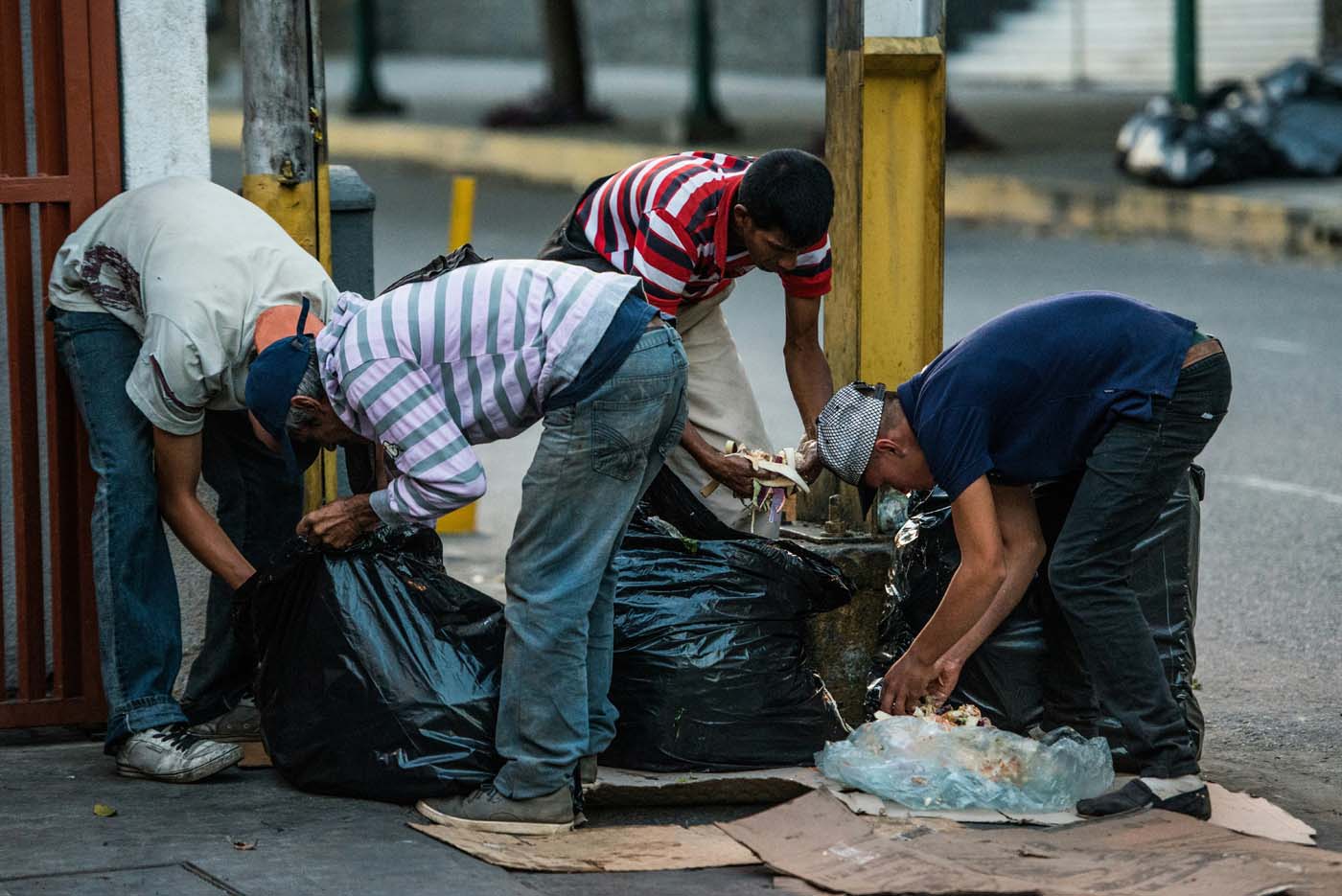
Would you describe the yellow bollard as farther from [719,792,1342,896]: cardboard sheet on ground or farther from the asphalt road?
[719,792,1342,896]: cardboard sheet on ground

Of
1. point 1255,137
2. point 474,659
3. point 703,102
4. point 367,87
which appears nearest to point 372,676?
point 474,659

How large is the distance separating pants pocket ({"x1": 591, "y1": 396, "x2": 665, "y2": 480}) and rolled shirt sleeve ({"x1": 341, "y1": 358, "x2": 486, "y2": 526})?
0.26m

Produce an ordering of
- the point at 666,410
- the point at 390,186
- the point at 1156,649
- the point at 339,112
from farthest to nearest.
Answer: the point at 339,112 < the point at 390,186 < the point at 1156,649 < the point at 666,410

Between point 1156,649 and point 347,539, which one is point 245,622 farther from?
point 1156,649

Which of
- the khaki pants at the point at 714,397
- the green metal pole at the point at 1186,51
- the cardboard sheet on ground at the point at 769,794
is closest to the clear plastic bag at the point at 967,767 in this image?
the cardboard sheet on ground at the point at 769,794

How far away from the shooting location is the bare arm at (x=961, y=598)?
12.0 ft

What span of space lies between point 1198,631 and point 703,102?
13110mm

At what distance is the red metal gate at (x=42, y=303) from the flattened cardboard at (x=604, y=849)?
115cm

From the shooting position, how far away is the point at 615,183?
436 centimetres

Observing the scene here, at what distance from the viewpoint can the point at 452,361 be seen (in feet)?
11.6

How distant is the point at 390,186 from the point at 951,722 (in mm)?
13635

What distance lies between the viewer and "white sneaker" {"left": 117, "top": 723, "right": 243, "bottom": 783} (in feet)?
13.0

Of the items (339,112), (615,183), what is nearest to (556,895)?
(615,183)

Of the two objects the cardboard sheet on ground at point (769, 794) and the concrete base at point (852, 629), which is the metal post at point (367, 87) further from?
the cardboard sheet on ground at point (769, 794)
